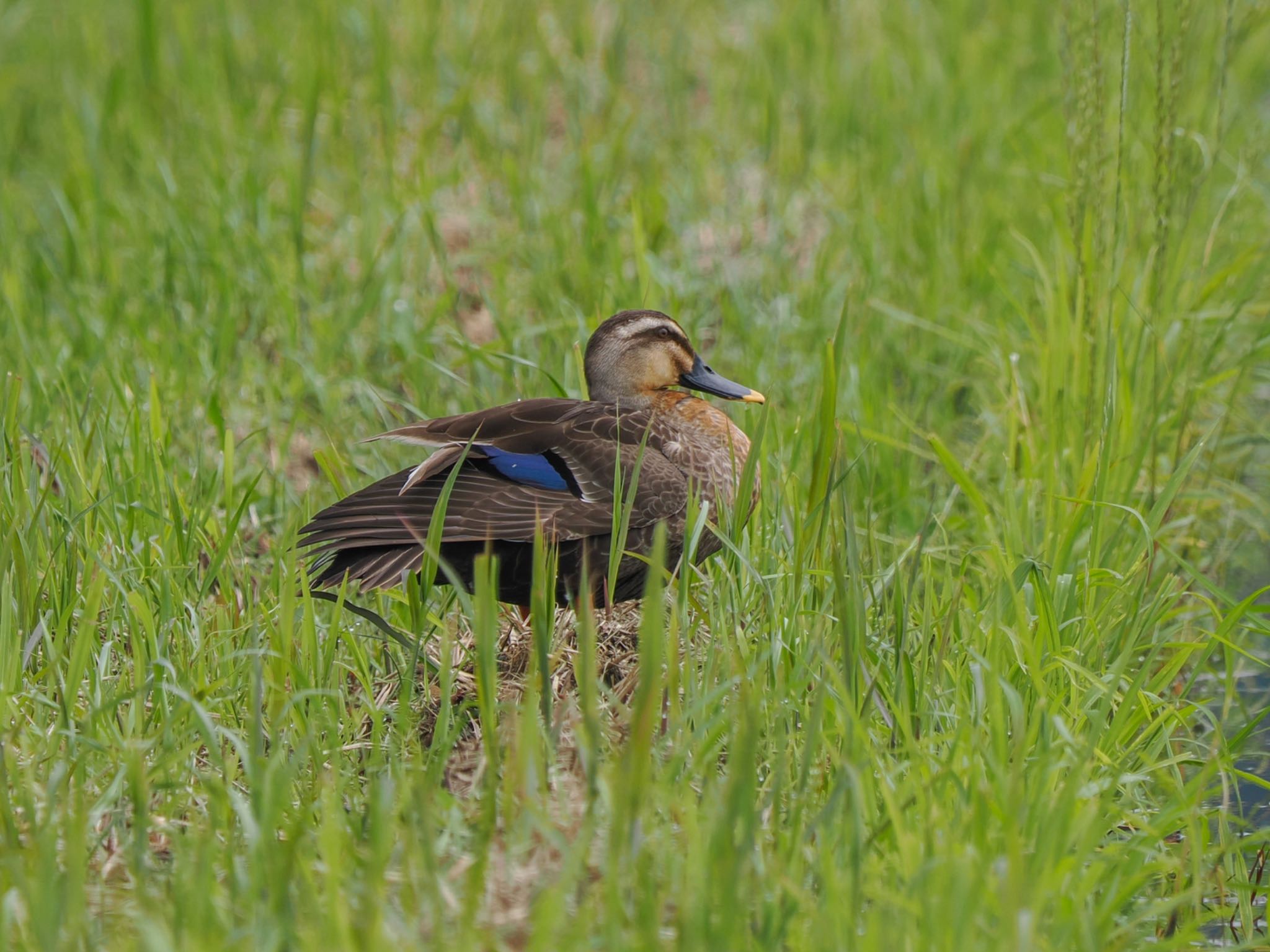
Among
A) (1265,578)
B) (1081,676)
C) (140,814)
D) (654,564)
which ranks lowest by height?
(1265,578)

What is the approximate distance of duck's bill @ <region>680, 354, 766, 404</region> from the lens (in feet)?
13.8

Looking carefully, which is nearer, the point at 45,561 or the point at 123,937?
the point at 123,937

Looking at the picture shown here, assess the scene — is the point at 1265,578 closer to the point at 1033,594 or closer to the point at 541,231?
the point at 1033,594

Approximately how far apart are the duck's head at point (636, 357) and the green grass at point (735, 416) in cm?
17

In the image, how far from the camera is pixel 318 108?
23.6 feet

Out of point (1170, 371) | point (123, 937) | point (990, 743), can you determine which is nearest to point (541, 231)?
point (1170, 371)

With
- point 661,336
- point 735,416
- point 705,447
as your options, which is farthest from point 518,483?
point 735,416

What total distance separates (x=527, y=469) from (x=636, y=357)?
574 mm

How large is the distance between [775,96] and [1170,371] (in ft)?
11.4

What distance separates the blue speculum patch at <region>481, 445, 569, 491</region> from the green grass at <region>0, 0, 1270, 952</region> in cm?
35

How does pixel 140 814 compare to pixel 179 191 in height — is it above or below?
below

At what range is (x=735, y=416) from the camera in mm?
4781

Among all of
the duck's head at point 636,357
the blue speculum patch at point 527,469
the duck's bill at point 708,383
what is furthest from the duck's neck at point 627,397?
the blue speculum patch at point 527,469

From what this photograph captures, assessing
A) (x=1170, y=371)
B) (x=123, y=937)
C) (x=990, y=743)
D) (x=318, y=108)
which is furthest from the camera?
(x=318, y=108)
